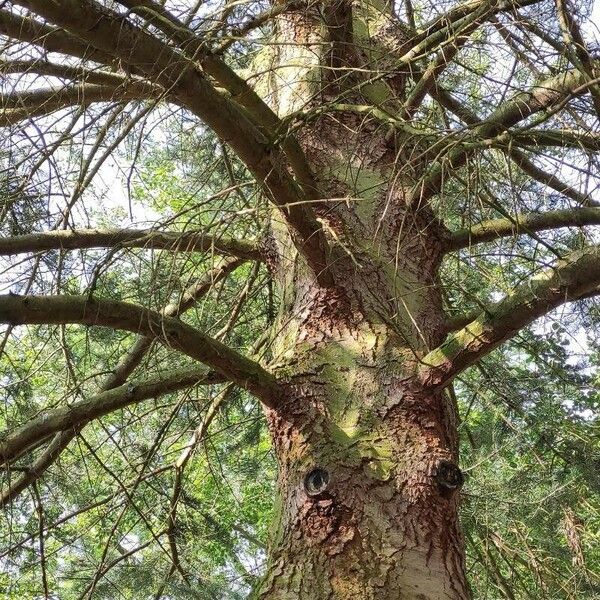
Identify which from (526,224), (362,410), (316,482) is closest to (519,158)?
(526,224)

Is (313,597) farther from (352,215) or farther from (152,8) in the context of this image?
(152,8)

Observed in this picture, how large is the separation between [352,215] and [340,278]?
30 centimetres

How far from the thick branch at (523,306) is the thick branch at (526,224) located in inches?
5.6

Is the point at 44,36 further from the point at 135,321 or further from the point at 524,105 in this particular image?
the point at 524,105

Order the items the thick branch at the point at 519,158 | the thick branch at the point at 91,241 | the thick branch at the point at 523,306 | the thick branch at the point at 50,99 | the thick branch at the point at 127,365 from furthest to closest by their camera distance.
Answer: the thick branch at the point at 519,158
the thick branch at the point at 127,365
the thick branch at the point at 50,99
the thick branch at the point at 91,241
the thick branch at the point at 523,306

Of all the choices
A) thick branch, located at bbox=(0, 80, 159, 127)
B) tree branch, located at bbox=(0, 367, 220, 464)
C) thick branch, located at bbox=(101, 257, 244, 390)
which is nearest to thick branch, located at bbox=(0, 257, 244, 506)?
thick branch, located at bbox=(101, 257, 244, 390)

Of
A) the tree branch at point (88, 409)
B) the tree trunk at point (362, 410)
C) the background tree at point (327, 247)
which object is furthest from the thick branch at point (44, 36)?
the tree branch at point (88, 409)

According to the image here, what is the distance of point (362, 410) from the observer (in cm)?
237

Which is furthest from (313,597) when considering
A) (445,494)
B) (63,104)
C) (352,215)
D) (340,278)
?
(63,104)

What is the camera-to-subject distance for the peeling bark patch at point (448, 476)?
2266mm

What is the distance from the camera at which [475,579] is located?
14.6 feet

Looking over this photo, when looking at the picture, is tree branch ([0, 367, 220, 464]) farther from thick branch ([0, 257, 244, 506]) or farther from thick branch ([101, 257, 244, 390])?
thick branch ([101, 257, 244, 390])

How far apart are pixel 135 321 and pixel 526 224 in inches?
47.8

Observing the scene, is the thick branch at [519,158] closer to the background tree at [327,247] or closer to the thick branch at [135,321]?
the background tree at [327,247]
